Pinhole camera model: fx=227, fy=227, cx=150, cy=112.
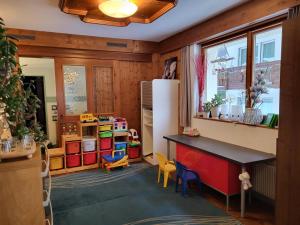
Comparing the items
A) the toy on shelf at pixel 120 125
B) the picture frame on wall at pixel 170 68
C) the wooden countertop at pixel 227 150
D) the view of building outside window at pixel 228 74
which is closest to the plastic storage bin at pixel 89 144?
the toy on shelf at pixel 120 125

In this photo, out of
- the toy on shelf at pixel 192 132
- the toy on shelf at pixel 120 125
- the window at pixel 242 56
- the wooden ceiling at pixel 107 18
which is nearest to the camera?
the wooden ceiling at pixel 107 18

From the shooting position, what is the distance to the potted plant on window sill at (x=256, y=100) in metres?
2.93

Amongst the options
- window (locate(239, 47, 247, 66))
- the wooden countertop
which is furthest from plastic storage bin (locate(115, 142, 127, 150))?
window (locate(239, 47, 247, 66))

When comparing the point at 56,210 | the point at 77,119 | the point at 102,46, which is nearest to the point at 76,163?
the point at 77,119

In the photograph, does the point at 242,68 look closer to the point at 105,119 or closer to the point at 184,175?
the point at 184,175

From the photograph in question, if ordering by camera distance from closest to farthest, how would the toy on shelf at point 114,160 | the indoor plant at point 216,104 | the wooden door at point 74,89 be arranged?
the indoor plant at point 216,104 < the toy on shelf at point 114,160 < the wooden door at point 74,89

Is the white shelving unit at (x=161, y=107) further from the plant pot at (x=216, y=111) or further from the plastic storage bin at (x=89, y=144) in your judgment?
the plastic storage bin at (x=89, y=144)

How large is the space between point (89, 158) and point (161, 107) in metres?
1.69

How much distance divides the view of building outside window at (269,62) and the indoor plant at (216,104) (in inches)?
26.1

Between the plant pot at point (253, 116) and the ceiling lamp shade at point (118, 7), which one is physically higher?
the ceiling lamp shade at point (118, 7)

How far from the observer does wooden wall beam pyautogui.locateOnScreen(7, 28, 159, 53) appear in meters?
3.94

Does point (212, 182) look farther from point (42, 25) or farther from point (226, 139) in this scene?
point (42, 25)

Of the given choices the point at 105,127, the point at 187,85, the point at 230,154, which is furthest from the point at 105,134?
the point at 230,154

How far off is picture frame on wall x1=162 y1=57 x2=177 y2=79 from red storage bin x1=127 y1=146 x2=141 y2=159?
5.32ft
